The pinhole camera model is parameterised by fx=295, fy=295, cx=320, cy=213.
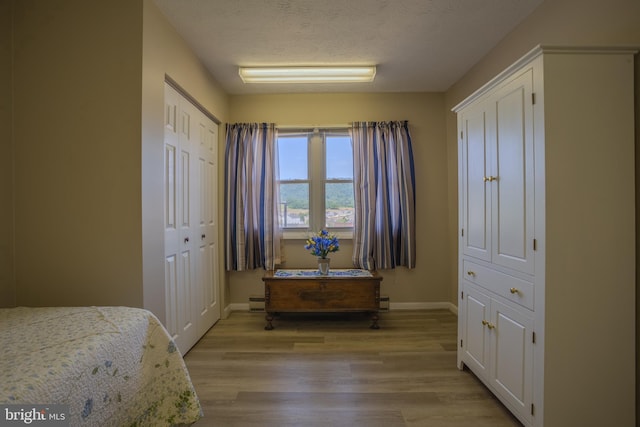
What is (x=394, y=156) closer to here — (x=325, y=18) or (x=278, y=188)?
(x=278, y=188)

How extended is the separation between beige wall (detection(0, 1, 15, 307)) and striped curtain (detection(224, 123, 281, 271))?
1.84 metres

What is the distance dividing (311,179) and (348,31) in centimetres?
168

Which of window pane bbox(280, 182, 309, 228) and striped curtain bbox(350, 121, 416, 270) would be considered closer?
striped curtain bbox(350, 121, 416, 270)

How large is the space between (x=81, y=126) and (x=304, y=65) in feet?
6.24

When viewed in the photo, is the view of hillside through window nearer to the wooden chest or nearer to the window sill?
the window sill

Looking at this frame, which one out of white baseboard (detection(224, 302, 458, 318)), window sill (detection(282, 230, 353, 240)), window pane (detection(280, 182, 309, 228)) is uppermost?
window pane (detection(280, 182, 309, 228))

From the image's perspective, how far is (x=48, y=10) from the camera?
5.87ft

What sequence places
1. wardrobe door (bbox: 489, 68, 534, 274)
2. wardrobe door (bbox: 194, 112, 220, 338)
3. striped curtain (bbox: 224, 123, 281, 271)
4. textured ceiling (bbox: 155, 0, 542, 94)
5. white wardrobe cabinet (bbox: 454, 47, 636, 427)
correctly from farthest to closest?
1. striped curtain (bbox: 224, 123, 281, 271)
2. wardrobe door (bbox: 194, 112, 220, 338)
3. textured ceiling (bbox: 155, 0, 542, 94)
4. wardrobe door (bbox: 489, 68, 534, 274)
5. white wardrobe cabinet (bbox: 454, 47, 636, 427)

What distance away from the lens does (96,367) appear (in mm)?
1083

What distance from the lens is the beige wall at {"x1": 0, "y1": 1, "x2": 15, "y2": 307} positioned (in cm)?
174

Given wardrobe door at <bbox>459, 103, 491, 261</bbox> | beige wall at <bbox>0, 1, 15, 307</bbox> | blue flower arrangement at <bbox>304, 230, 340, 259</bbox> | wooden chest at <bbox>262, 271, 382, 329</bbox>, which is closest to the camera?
beige wall at <bbox>0, 1, 15, 307</bbox>

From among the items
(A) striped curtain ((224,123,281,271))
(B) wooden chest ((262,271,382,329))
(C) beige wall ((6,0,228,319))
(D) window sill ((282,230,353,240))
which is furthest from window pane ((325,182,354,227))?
(C) beige wall ((6,0,228,319))

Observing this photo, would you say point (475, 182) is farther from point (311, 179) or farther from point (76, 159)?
point (76, 159)

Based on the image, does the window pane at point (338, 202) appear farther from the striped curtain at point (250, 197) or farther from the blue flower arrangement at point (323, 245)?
the striped curtain at point (250, 197)
